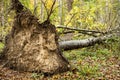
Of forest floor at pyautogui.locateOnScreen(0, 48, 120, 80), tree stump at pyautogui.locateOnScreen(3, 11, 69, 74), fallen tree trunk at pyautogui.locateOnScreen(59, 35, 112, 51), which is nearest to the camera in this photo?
forest floor at pyautogui.locateOnScreen(0, 48, 120, 80)

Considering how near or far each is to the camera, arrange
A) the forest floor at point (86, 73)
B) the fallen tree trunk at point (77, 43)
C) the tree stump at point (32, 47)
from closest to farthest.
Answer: the forest floor at point (86, 73) < the tree stump at point (32, 47) < the fallen tree trunk at point (77, 43)

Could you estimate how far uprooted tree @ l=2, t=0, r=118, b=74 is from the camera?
23.0 feet

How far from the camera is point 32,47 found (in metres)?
7.26

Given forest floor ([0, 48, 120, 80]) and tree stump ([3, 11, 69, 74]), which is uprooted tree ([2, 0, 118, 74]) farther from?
forest floor ([0, 48, 120, 80])

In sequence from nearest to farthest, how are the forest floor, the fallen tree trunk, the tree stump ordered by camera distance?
the forest floor, the tree stump, the fallen tree trunk

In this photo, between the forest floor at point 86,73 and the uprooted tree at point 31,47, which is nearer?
the forest floor at point 86,73

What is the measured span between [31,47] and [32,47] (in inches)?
1.2

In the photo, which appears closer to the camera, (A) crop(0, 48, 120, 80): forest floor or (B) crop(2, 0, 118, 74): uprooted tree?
(A) crop(0, 48, 120, 80): forest floor

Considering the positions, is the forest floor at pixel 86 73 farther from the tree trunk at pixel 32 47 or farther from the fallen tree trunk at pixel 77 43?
the fallen tree trunk at pixel 77 43

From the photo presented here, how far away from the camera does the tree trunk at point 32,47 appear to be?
6996 millimetres

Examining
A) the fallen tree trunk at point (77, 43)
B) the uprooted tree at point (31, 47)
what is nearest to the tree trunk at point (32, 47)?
the uprooted tree at point (31, 47)

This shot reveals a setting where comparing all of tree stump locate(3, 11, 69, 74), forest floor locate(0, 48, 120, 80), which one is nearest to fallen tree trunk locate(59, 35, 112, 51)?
forest floor locate(0, 48, 120, 80)

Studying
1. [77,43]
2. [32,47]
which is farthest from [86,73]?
[77,43]

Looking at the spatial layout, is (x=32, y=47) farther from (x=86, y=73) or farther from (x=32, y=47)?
(x=86, y=73)
